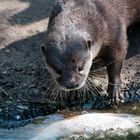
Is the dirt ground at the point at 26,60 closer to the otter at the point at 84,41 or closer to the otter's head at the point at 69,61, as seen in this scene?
the otter at the point at 84,41

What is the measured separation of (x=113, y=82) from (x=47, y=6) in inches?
54.4

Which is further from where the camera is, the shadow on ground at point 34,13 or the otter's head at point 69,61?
the shadow on ground at point 34,13

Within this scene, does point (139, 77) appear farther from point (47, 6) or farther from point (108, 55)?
point (47, 6)

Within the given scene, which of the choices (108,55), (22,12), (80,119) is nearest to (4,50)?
(22,12)

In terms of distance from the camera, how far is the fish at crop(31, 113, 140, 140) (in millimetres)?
4863

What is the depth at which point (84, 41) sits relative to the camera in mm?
5074

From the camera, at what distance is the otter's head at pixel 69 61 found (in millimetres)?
4945

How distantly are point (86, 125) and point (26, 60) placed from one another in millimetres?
1263

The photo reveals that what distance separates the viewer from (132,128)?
16.4 feet

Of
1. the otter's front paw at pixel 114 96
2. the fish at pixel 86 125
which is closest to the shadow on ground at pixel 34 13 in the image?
the otter's front paw at pixel 114 96

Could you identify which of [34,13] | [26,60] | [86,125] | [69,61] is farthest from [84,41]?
[34,13]

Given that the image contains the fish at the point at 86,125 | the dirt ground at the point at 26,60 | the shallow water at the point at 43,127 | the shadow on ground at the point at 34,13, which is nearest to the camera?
the fish at the point at 86,125

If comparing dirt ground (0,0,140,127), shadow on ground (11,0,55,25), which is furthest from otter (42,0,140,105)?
shadow on ground (11,0,55,25)

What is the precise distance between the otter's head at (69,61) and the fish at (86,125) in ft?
0.80
